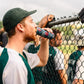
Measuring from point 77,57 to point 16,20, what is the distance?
2.77ft

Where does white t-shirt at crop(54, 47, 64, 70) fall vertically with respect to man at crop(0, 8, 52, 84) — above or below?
below

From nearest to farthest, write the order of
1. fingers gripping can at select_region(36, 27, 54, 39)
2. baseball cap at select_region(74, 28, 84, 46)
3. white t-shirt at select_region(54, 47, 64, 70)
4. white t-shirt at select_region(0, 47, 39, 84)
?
white t-shirt at select_region(0, 47, 39, 84) < fingers gripping can at select_region(36, 27, 54, 39) < baseball cap at select_region(74, 28, 84, 46) < white t-shirt at select_region(54, 47, 64, 70)

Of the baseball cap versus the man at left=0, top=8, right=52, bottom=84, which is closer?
the man at left=0, top=8, right=52, bottom=84

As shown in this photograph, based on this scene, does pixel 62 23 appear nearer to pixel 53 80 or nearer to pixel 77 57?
pixel 77 57

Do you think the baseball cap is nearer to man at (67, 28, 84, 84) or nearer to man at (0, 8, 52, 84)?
man at (67, 28, 84, 84)

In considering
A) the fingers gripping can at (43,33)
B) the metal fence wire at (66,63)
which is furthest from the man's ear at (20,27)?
the metal fence wire at (66,63)

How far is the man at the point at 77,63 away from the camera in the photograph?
1.68 m

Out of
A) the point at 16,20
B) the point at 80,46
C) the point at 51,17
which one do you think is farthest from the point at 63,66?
the point at 16,20

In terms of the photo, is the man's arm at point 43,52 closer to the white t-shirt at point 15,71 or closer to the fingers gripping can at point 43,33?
the fingers gripping can at point 43,33

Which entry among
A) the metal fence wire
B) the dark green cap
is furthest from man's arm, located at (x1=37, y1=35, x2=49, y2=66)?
the dark green cap

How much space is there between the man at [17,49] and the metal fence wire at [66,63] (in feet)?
0.76

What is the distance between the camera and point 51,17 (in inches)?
64.7

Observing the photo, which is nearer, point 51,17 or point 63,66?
point 51,17

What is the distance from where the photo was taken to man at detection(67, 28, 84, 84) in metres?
1.68
